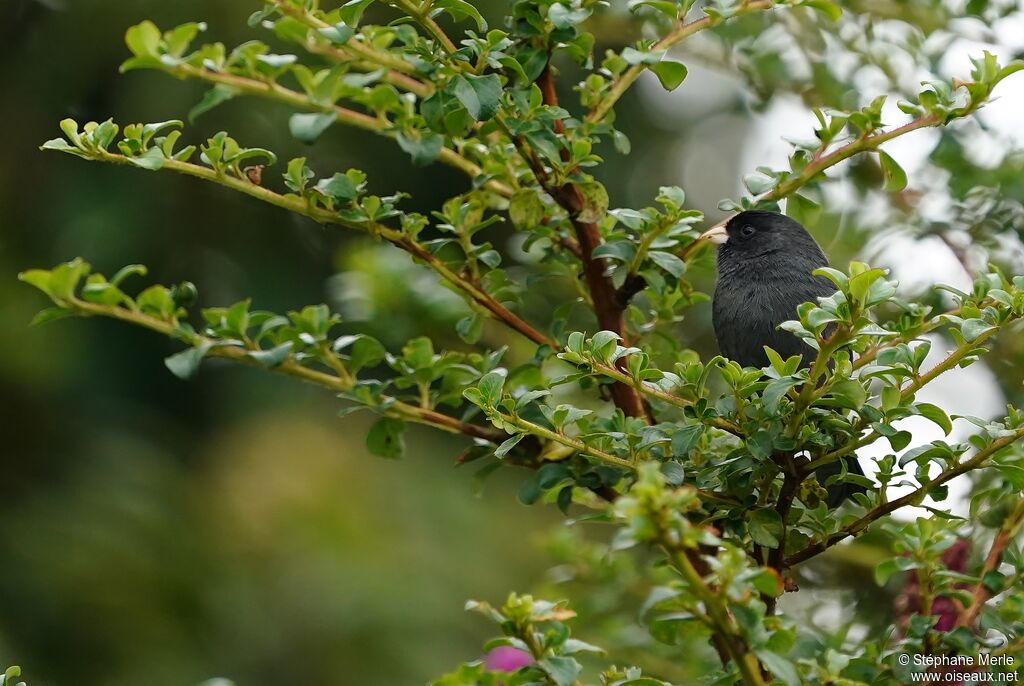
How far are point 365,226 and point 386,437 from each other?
36cm

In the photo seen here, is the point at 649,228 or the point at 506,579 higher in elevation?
the point at 649,228

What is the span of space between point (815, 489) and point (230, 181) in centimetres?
98

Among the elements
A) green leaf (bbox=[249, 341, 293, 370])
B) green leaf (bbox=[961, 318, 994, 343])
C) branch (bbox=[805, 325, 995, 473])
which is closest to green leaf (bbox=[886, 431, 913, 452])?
branch (bbox=[805, 325, 995, 473])

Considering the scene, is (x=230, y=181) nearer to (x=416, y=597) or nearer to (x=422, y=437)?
(x=416, y=597)

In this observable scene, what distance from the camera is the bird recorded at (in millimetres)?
2432

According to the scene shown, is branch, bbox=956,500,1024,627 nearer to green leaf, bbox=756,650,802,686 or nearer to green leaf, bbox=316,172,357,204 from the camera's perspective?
green leaf, bbox=756,650,802,686

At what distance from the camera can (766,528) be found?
156 cm

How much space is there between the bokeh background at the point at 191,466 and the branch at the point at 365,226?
255 cm

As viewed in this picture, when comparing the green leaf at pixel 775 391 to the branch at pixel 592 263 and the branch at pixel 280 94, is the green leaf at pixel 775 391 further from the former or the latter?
the branch at pixel 280 94

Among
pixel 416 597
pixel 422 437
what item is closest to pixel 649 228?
pixel 416 597

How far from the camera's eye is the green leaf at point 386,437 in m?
1.92

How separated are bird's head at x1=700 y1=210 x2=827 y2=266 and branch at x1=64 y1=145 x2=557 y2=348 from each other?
838mm

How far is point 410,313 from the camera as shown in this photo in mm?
2627

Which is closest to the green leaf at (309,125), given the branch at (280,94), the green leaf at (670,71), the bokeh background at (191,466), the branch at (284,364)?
the branch at (280,94)
